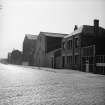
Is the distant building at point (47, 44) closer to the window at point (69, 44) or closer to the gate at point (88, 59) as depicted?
the window at point (69, 44)

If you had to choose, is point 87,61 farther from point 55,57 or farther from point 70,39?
A: point 55,57

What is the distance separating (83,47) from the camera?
33.9m

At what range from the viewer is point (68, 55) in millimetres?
40969

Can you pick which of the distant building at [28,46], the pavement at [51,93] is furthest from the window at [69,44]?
the distant building at [28,46]

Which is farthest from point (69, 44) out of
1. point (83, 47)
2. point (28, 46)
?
point (28, 46)

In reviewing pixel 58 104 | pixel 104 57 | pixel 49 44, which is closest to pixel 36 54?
pixel 49 44

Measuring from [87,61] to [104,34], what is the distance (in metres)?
9.64

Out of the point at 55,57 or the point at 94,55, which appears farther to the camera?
the point at 55,57

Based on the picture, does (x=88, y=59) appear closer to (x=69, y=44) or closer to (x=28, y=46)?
(x=69, y=44)

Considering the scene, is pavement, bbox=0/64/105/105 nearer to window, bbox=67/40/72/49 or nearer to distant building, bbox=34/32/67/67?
window, bbox=67/40/72/49

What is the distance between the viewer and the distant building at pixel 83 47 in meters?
32.0

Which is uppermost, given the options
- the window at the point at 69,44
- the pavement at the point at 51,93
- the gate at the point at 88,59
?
the window at the point at 69,44

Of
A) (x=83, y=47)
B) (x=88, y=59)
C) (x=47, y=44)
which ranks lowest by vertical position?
(x=88, y=59)

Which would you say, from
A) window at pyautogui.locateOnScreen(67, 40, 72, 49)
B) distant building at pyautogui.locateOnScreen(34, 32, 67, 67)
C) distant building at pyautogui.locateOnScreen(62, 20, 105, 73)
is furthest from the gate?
distant building at pyautogui.locateOnScreen(34, 32, 67, 67)
